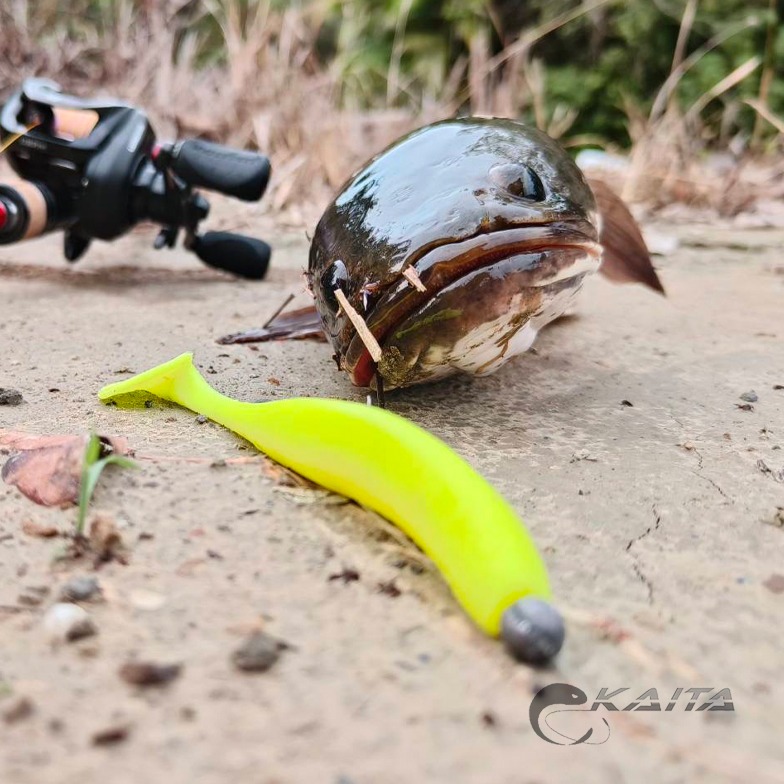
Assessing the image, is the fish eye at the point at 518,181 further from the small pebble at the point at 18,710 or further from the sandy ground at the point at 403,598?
the small pebble at the point at 18,710

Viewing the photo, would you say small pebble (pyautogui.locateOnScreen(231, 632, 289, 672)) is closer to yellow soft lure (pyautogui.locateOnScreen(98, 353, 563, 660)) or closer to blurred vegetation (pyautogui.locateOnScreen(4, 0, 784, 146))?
yellow soft lure (pyautogui.locateOnScreen(98, 353, 563, 660))

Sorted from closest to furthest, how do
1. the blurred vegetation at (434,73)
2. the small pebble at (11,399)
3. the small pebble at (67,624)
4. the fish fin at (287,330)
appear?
the small pebble at (67,624), the small pebble at (11,399), the fish fin at (287,330), the blurred vegetation at (434,73)

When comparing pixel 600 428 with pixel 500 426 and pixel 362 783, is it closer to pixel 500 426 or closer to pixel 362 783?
pixel 500 426

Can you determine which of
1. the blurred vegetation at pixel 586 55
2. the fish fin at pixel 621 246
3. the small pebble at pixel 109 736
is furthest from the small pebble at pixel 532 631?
the blurred vegetation at pixel 586 55

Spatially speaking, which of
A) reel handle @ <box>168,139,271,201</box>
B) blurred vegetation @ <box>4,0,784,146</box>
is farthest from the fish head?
blurred vegetation @ <box>4,0,784,146</box>

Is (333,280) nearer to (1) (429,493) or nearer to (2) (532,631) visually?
(1) (429,493)

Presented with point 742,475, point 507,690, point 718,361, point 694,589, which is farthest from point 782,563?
point 718,361
